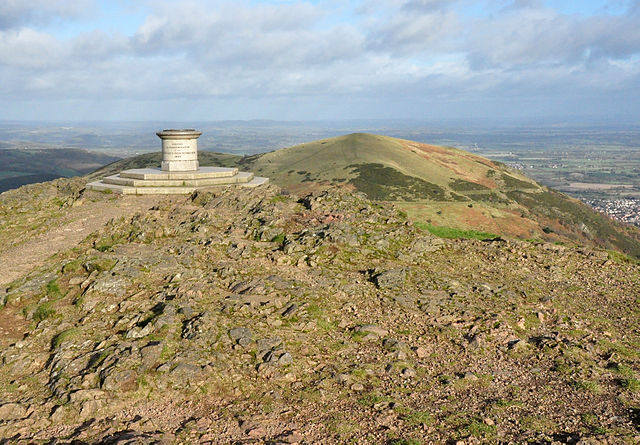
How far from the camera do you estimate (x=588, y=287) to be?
Answer: 16484 millimetres

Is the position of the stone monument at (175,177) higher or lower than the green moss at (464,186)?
higher

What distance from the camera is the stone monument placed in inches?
978

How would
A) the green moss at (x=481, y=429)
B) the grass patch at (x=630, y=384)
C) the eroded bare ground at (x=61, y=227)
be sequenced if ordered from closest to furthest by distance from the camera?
1. the green moss at (x=481, y=429)
2. the grass patch at (x=630, y=384)
3. the eroded bare ground at (x=61, y=227)

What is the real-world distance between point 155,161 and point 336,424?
80.9m

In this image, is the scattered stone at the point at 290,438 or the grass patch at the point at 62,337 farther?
the grass patch at the point at 62,337

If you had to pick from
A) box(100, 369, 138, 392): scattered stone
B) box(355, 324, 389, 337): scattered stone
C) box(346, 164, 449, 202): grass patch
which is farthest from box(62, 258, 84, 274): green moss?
box(346, 164, 449, 202): grass patch

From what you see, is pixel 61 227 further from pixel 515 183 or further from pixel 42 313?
pixel 515 183

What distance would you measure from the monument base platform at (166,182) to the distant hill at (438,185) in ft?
83.5

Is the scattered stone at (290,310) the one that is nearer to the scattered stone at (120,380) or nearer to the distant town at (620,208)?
the scattered stone at (120,380)

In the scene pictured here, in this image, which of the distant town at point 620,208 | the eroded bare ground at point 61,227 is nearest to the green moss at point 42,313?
the eroded bare ground at point 61,227

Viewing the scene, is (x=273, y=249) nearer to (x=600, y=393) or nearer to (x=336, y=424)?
(x=336, y=424)

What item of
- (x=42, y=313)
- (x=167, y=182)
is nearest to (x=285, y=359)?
(x=42, y=313)

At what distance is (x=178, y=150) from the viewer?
89.6 ft

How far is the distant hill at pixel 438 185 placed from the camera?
52.6 meters
